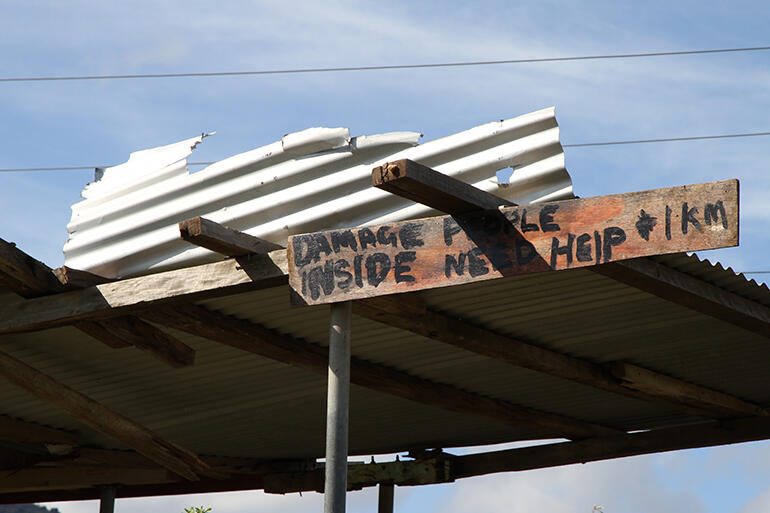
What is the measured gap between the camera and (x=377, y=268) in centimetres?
612

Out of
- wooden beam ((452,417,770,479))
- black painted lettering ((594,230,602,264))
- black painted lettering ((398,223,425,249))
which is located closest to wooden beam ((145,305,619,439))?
wooden beam ((452,417,770,479))

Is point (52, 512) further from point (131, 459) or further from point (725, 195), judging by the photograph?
point (725, 195)

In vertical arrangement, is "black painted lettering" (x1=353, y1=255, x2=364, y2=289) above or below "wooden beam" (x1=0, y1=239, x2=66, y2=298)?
below

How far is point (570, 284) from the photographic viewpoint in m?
7.46

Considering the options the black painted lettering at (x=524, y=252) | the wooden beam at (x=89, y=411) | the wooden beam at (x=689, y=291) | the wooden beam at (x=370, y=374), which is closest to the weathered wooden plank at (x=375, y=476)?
the wooden beam at (x=370, y=374)

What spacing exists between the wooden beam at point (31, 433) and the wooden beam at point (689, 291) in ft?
21.8

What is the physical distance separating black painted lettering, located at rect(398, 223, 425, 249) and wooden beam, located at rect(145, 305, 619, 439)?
188cm

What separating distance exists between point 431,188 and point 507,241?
0.52 meters

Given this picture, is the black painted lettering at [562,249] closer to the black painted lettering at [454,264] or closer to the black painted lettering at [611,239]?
the black painted lettering at [611,239]

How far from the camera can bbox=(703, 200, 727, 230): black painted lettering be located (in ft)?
17.3

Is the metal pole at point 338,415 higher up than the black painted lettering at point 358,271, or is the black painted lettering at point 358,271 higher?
the black painted lettering at point 358,271

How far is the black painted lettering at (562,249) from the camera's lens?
18.5 feet

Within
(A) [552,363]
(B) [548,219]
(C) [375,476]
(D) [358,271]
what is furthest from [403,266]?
(C) [375,476]

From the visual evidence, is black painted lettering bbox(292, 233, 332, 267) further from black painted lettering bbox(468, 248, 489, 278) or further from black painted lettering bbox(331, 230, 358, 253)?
black painted lettering bbox(468, 248, 489, 278)
